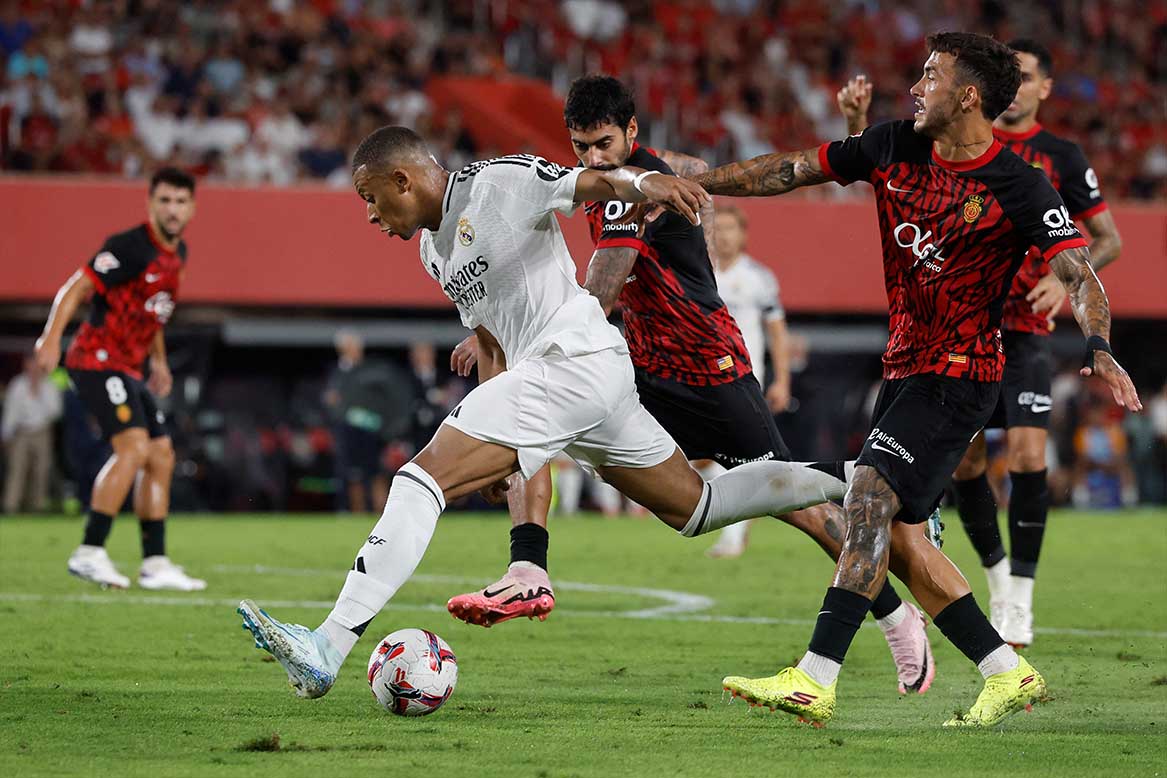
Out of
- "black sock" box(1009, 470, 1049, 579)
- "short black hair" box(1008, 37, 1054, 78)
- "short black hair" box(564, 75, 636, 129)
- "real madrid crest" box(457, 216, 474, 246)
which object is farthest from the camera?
"short black hair" box(1008, 37, 1054, 78)

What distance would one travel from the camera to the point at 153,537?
34.1 ft

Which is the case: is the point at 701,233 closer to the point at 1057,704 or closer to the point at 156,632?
the point at 1057,704

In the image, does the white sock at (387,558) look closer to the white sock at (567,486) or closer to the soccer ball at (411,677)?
the soccer ball at (411,677)

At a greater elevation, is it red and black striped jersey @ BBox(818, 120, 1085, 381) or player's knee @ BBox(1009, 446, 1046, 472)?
red and black striped jersey @ BBox(818, 120, 1085, 381)

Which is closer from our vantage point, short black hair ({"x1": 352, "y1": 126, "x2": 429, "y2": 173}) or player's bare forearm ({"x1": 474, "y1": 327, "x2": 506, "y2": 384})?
short black hair ({"x1": 352, "y1": 126, "x2": 429, "y2": 173})

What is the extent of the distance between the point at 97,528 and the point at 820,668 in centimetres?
618

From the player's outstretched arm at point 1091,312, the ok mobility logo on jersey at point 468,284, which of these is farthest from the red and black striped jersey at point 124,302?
the player's outstretched arm at point 1091,312

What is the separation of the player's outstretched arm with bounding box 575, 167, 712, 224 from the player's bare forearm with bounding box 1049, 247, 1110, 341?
1226mm

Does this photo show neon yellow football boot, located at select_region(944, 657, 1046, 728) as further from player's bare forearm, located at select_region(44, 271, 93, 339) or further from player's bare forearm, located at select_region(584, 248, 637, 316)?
player's bare forearm, located at select_region(44, 271, 93, 339)

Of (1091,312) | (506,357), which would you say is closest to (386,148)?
(506,357)

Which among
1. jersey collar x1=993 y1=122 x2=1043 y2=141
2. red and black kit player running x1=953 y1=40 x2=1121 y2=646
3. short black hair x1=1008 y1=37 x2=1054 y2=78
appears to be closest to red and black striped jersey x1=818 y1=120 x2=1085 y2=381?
red and black kit player running x1=953 y1=40 x2=1121 y2=646

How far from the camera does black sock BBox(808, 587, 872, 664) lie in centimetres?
538

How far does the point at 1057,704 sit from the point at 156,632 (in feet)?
14.0

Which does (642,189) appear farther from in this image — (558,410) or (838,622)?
(838,622)
